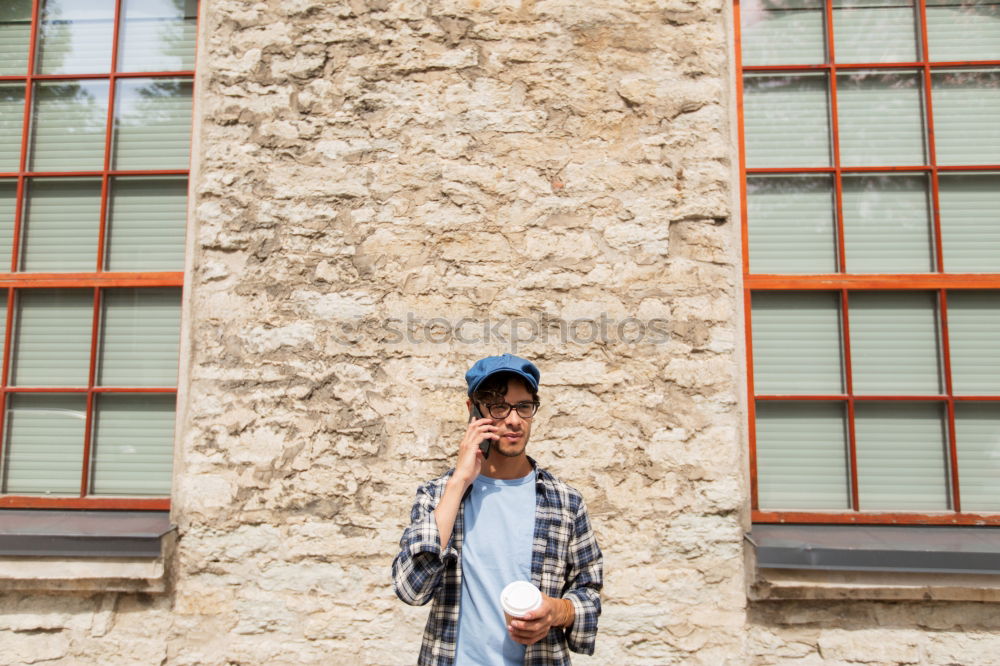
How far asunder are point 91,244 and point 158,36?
3.84 feet

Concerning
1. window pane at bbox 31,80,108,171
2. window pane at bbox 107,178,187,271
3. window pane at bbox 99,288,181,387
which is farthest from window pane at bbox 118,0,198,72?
window pane at bbox 99,288,181,387

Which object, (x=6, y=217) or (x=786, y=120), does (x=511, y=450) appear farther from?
(x=6, y=217)

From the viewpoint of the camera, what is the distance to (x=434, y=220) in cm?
283

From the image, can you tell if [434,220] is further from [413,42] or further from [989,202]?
[989,202]

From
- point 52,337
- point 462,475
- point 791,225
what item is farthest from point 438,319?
point 52,337

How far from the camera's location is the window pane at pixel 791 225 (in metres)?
2.97

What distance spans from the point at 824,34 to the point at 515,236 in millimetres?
1946

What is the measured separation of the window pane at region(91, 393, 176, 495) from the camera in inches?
116

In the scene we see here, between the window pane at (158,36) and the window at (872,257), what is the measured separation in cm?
290

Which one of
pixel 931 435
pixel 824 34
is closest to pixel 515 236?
pixel 824 34

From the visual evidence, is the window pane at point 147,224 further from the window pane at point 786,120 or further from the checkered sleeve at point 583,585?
the window pane at point 786,120

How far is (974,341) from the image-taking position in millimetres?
2887

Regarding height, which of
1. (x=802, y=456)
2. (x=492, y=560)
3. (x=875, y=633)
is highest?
(x=802, y=456)

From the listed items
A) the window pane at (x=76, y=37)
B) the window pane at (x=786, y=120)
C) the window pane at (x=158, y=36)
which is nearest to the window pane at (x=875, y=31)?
the window pane at (x=786, y=120)
